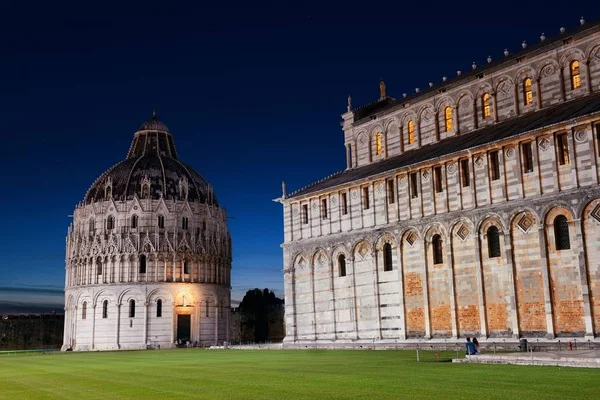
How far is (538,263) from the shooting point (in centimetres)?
3653

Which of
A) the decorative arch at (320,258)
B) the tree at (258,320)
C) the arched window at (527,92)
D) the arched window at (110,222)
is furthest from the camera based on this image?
the tree at (258,320)

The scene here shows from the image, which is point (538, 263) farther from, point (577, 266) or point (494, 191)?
point (494, 191)

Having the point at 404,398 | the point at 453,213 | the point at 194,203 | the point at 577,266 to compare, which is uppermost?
the point at 194,203

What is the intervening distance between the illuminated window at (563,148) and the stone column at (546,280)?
12.0 ft

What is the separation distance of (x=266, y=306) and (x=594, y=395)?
84.5 metres

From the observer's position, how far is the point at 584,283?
34125 millimetres

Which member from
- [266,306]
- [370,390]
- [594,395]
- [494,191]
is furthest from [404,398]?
[266,306]

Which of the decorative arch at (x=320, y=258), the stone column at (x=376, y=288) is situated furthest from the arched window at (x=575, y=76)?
the decorative arch at (x=320, y=258)

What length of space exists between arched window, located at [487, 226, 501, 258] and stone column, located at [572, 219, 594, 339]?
17.3 feet

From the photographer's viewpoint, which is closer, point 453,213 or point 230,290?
point 453,213

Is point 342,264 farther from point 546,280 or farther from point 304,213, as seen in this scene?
point 546,280

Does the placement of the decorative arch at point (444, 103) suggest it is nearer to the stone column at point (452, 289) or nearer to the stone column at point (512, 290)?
the stone column at point (452, 289)

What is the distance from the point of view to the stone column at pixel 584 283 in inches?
1330

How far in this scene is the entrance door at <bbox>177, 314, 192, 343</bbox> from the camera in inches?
3403
